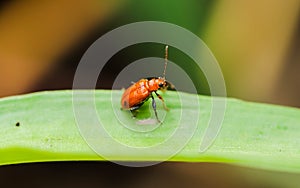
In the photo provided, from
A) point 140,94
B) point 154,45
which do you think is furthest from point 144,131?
point 154,45

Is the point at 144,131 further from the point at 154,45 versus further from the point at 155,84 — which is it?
the point at 154,45

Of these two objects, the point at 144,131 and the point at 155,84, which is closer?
the point at 144,131

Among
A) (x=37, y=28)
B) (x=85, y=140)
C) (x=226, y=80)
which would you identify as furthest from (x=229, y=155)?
(x=37, y=28)

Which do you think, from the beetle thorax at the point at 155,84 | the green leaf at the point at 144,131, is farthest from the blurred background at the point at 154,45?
the green leaf at the point at 144,131

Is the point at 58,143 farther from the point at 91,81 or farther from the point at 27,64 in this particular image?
the point at 27,64

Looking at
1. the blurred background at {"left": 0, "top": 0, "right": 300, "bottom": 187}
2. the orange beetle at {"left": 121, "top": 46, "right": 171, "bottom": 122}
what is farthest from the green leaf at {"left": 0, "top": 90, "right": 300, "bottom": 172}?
the blurred background at {"left": 0, "top": 0, "right": 300, "bottom": 187}

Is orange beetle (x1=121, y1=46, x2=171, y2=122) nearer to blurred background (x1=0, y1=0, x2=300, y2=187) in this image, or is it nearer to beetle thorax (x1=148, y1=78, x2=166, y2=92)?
beetle thorax (x1=148, y1=78, x2=166, y2=92)
